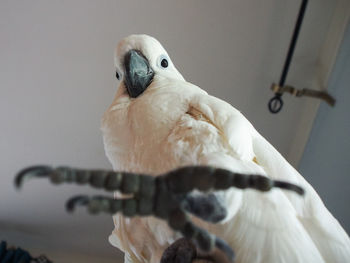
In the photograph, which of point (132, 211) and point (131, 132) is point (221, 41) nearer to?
point (131, 132)

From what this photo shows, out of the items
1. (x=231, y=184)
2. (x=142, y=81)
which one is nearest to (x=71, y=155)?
(x=142, y=81)

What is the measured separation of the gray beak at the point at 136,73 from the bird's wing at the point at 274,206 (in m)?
0.14

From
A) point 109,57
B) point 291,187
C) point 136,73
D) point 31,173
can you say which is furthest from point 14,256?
point 291,187

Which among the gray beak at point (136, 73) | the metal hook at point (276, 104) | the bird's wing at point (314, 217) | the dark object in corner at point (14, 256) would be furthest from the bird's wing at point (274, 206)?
the dark object in corner at point (14, 256)

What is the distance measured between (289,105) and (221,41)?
1.48 feet

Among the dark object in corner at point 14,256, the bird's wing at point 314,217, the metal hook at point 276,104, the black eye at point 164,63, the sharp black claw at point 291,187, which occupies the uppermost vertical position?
the black eye at point 164,63

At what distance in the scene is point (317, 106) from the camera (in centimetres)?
129

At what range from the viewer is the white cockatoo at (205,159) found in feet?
1.44

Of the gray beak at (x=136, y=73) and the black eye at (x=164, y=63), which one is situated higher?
the black eye at (x=164, y=63)

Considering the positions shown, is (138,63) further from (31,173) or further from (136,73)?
(31,173)

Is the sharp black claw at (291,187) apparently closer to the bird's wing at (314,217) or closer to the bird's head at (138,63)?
the bird's wing at (314,217)

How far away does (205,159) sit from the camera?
448mm

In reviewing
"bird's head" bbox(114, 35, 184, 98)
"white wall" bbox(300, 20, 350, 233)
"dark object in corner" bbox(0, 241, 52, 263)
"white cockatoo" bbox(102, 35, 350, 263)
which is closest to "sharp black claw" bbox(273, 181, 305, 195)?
"white cockatoo" bbox(102, 35, 350, 263)

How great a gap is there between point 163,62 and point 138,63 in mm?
88
